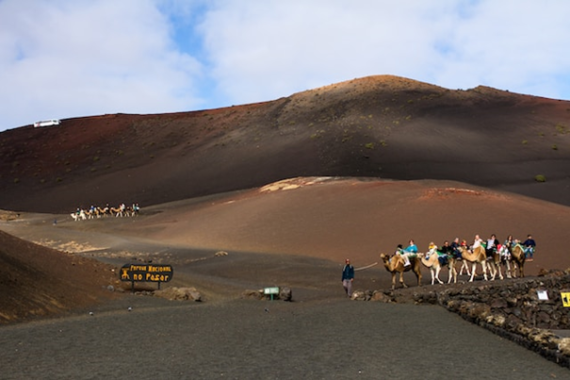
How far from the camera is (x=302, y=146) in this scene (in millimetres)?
88250

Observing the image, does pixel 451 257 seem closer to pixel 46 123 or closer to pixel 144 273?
pixel 144 273

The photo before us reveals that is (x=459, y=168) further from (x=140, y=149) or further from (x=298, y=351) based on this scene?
(x=298, y=351)

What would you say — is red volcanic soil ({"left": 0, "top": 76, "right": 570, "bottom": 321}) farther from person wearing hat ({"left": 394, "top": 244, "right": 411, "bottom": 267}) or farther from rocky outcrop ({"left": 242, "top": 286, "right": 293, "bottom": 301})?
person wearing hat ({"left": 394, "top": 244, "right": 411, "bottom": 267})

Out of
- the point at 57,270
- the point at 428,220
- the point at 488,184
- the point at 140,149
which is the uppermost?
the point at 140,149

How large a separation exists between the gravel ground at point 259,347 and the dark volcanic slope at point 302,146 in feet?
177

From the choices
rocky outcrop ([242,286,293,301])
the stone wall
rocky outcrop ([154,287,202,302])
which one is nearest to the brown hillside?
rocky outcrop ([154,287,202,302])

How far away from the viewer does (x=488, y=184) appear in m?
73.3

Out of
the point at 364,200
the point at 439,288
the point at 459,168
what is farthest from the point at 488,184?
the point at 439,288

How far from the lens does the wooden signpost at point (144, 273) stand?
76.3ft

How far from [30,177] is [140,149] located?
56.1ft

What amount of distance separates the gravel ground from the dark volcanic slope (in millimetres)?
54072

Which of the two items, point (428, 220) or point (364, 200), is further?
point (364, 200)

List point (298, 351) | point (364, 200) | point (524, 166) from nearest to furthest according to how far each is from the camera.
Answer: point (298, 351) → point (364, 200) → point (524, 166)

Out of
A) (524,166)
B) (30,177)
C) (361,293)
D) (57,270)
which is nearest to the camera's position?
(57,270)
